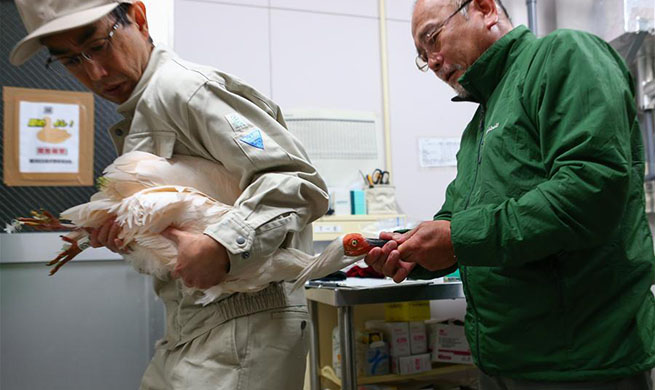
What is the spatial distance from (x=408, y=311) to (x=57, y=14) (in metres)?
1.83

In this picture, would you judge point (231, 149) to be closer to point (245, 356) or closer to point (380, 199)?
Answer: point (245, 356)

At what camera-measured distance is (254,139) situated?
Result: 3.28ft

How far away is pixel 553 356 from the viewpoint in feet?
3.33

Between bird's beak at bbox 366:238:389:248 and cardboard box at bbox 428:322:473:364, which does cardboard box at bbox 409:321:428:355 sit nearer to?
cardboard box at bbox 428:322:473:364

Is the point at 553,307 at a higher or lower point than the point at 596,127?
lower

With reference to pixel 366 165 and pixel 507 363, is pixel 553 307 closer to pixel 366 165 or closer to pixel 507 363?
pixel 507 363

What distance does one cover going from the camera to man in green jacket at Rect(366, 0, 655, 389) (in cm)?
90

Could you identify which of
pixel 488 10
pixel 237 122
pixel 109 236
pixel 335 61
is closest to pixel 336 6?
pixel 335 61

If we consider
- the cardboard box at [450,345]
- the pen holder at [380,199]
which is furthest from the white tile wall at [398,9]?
the cardboard box at [450,345]

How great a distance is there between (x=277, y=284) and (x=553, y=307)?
54 cm

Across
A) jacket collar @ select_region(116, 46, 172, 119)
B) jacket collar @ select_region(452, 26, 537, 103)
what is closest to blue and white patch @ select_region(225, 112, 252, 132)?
jacket collar @ select_region(116, 46, 172, 119)

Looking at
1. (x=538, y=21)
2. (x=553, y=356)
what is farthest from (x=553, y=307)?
(x=538, y=21)

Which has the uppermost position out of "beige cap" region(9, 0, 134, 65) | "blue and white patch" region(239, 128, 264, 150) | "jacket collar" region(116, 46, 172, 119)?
"beige cap" region(9, 0, 134, 65)

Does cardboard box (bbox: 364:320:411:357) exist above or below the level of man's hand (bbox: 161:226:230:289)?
below
